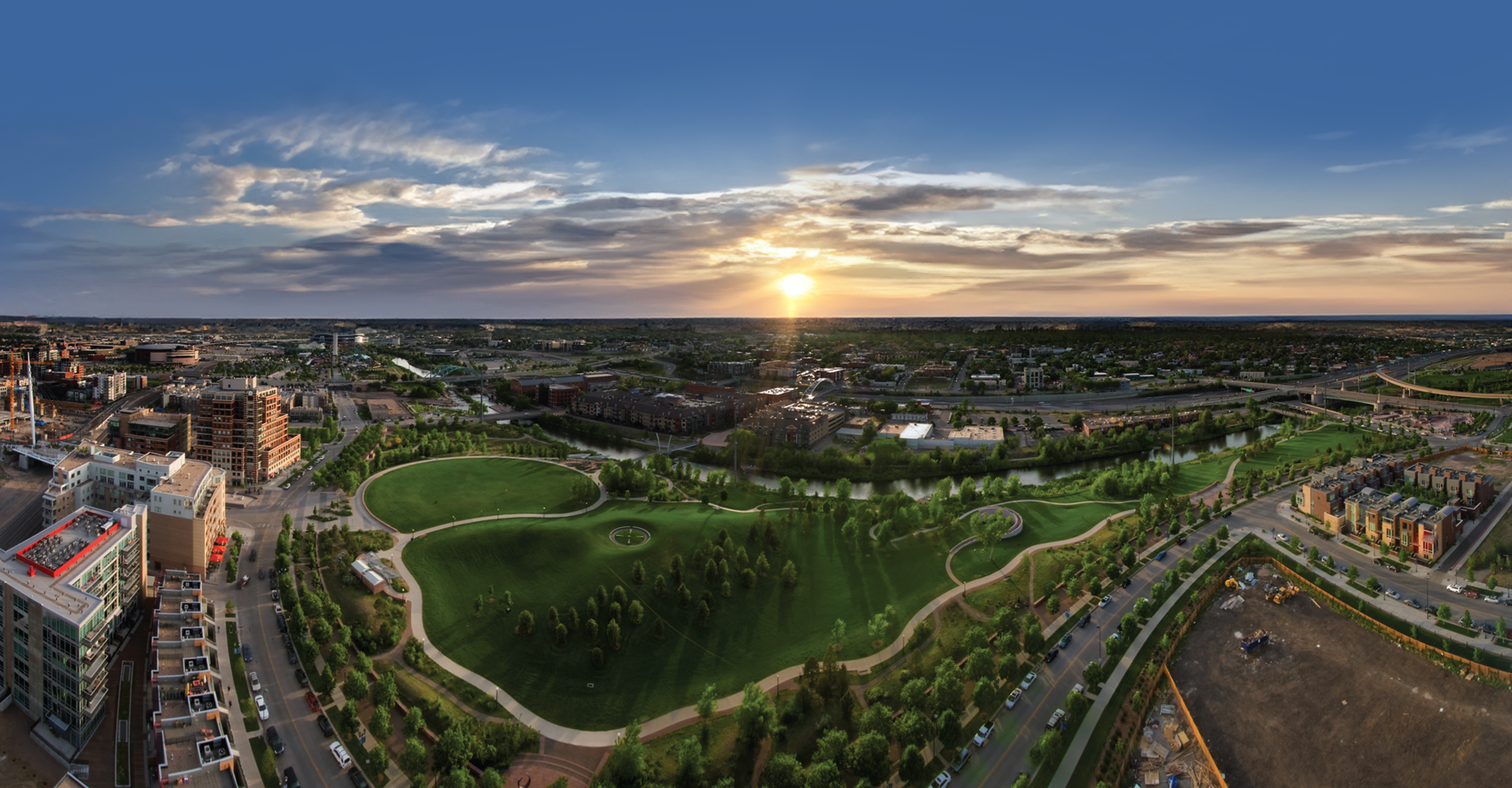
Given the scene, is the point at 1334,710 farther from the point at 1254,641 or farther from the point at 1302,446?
the point at 1302,446

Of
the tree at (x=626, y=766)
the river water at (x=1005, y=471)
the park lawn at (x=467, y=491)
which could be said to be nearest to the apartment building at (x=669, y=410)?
the river water at (x=1005, y=471)

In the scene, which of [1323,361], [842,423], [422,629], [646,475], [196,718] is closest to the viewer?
[196,718]

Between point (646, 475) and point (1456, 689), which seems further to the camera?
point (646, 475)

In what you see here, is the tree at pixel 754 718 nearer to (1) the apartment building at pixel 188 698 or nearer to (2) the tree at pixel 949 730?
(2) the tree at pixel 949 730

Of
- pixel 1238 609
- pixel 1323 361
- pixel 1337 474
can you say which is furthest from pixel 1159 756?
pixel 1323 361

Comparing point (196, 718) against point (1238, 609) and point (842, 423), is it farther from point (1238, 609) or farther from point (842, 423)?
point (842, 423)

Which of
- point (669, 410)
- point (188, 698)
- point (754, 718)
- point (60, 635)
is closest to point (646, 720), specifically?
point (754, 718)
